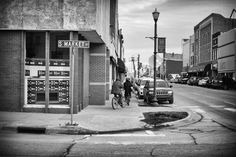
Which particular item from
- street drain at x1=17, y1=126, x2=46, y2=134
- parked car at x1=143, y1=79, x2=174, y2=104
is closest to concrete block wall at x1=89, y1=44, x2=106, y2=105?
parked car at x1=143, y1=79, x2=174, y2=104

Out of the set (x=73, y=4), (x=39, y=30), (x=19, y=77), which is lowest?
(x=19, y=77)

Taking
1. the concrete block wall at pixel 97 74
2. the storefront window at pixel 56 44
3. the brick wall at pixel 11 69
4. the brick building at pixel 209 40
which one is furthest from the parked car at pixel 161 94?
the brick building at pixel 209 40

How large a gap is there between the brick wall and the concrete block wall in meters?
5.41

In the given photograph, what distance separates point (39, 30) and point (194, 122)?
7698mm

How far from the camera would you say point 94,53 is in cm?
1894

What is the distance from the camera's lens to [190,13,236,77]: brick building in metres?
63.0

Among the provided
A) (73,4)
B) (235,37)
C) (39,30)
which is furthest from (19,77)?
(235,37)

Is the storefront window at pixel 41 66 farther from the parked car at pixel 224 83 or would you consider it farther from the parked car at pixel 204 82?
the parked car at pixel 204 82

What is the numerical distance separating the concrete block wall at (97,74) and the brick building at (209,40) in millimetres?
43959

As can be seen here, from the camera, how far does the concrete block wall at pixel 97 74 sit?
18922 mm

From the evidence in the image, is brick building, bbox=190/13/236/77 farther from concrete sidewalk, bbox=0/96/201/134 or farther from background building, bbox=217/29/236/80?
concrete sidewalk, bbox=0/96/201/134

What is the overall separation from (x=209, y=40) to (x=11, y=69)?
58.2 meters

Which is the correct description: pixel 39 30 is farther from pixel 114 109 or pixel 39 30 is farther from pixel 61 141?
pixel 61 141

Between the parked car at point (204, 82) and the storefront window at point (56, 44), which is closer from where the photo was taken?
the storefront window at point (56, 44)
